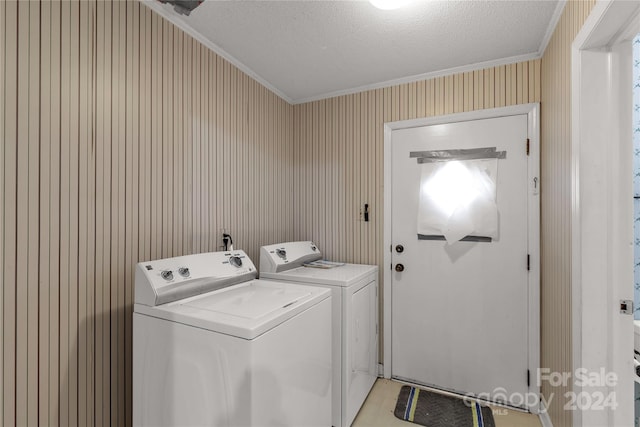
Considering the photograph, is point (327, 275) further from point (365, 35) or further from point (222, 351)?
point (365, 35)

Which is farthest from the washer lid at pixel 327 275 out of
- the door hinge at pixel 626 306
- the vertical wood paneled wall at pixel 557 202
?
the door hinge at pixel 626 306

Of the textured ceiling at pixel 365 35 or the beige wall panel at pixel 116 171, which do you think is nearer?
the beige wall panel at pixel 116 171

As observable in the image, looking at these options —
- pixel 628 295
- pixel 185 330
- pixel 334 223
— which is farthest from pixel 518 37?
pixel 185 330

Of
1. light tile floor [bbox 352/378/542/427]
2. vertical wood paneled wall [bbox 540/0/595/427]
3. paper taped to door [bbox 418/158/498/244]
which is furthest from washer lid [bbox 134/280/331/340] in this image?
vertical wood paneled wall [bbox 540/0/595/427]

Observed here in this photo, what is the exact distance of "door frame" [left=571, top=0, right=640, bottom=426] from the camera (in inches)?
48.8

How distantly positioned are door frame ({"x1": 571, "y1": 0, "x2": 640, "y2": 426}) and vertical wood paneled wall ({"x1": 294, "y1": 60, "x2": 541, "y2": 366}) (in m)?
0.86

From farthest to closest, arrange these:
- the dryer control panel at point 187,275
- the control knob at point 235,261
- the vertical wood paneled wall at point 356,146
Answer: the vertical wood paneled wall at point 356,146 → the control knob at point 235,261 → the dryer control panel at point 187,275

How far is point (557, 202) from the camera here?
164 cm

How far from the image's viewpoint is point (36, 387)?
1177 mm

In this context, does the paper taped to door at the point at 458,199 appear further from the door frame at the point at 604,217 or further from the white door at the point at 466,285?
the door frame at the point at 604,217

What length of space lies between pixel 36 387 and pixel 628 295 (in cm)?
244

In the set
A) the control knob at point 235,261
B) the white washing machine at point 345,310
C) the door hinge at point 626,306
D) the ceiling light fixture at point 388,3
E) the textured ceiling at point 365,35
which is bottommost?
the white washing machine at point 345,310

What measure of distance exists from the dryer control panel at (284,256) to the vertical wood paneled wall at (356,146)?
263 mm

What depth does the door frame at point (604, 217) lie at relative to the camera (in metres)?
1.24
